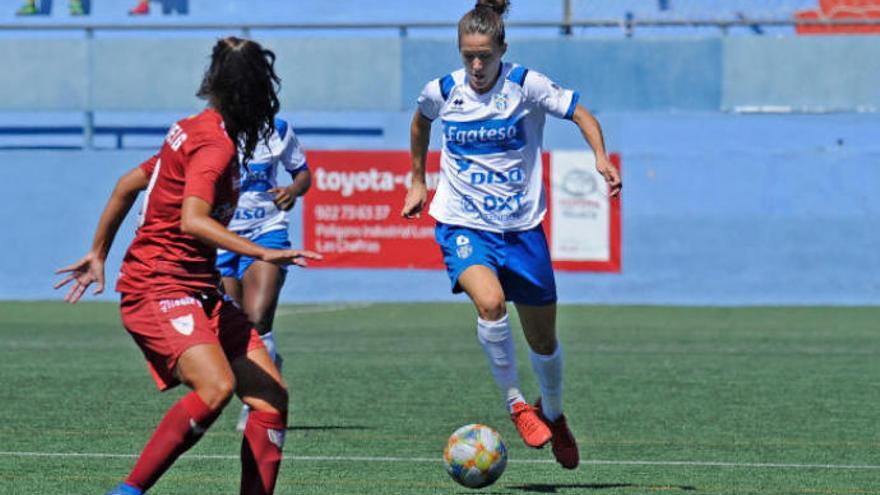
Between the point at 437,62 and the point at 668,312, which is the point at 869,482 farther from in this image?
the point at 437,62

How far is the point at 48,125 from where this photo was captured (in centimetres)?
2536

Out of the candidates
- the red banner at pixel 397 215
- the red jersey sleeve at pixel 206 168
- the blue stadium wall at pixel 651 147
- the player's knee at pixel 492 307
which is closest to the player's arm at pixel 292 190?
the player's knee at pixel 492 307

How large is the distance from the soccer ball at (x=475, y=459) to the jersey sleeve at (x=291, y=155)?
3.12 m

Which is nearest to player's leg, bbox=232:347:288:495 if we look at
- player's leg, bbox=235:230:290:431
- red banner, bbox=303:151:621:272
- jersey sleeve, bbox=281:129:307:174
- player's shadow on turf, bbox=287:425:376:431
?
player's leg, bbox=235:230:290:431

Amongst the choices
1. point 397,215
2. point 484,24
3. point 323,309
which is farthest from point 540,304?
point 397,215

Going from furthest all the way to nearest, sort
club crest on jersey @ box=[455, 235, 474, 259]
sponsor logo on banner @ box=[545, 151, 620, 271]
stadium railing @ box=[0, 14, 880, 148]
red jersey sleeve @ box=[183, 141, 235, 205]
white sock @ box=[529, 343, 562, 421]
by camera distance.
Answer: stadium railing @ box=[0, 14, 880, 148]
sponsor logo on banner @ box=[545, 151, 620, 271]
white sock @ box=[529, 343, 562, 421]
club crest on jersey @ box=[455, 235, 474, 259]
red jersey sleeve @ box=[183, 141, 235, 205]

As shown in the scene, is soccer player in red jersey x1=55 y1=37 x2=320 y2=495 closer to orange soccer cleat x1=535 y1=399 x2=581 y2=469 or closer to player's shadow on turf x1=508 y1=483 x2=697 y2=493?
player's shadow on turf x1=508 y1=483 x2=697 y2=493

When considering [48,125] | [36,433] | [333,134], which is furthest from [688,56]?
[36,433]

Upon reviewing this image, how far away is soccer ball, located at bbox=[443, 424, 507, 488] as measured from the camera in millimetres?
7516

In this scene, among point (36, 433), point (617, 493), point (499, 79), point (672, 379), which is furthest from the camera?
point (672, 379)

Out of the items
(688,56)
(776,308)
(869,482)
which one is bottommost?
(776,308)

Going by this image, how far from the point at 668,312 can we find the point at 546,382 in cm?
1273

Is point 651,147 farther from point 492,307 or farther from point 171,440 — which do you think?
point 171,440

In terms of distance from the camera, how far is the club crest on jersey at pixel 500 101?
8414mm
